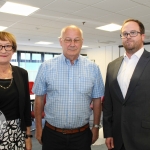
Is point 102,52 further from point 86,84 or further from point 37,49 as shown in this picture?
point 86,84

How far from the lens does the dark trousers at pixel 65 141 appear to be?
1762mm

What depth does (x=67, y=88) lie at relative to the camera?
178 cm

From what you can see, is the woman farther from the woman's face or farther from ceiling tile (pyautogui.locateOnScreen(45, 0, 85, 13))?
ceiling tile (pyautogui.locateOnScreen(45, 0, 85, 13))

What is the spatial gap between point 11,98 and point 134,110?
3.42 feet

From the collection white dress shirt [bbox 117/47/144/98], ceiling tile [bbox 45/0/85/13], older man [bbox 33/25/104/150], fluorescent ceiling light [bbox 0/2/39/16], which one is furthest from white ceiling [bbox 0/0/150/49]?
white dress shirt [bbox 117/47/144/98]

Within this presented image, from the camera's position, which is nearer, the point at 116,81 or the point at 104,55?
the point at 116,81

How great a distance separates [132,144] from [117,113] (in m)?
0.29

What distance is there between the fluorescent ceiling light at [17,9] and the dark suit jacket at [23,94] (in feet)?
8.95

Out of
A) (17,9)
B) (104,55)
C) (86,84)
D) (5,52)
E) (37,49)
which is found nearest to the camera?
(5,52)

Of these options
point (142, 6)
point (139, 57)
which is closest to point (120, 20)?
point (142, 6)

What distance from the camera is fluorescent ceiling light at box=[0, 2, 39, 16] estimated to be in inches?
155

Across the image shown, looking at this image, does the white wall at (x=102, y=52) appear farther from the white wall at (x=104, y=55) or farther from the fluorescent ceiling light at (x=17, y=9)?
the fluorescent ceiling light at (x=17, y=9)

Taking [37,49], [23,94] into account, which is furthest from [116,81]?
[37,49]

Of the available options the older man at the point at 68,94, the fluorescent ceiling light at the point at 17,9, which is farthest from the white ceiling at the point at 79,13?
the older man at the point at 68,94
